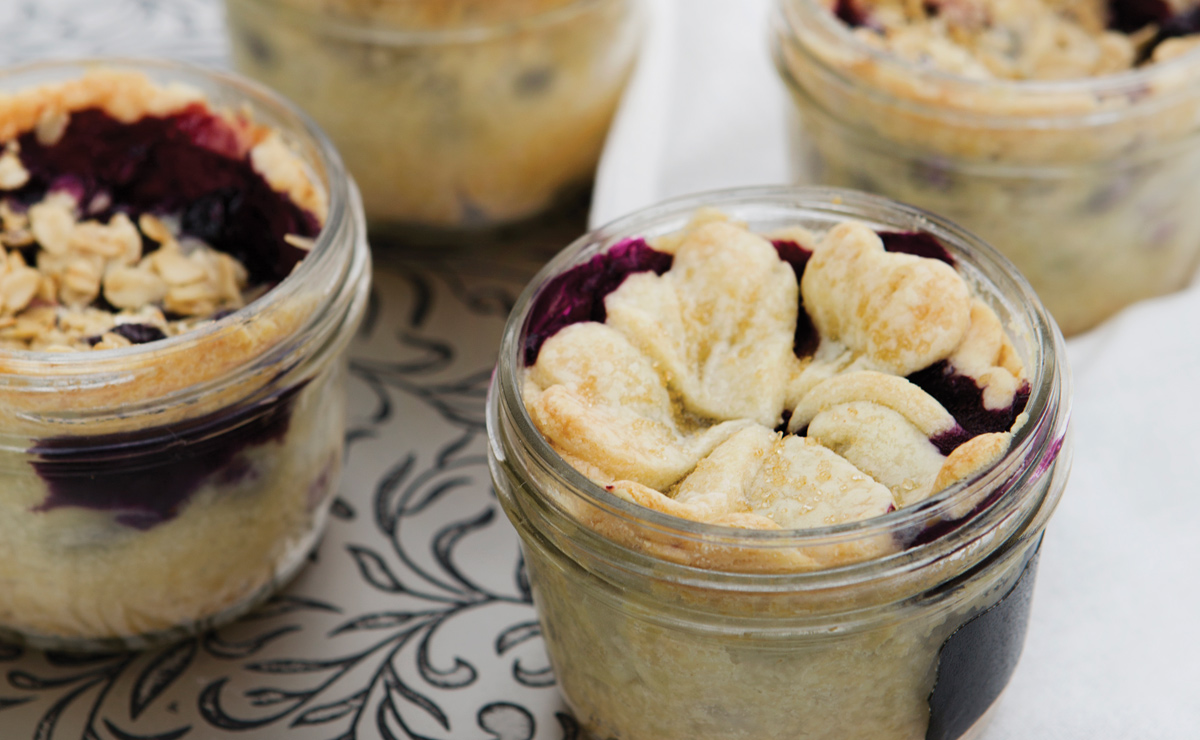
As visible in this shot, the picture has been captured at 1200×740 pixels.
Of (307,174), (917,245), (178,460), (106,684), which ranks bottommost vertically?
(106,684)

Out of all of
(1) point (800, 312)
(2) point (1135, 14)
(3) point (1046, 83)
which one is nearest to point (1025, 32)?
(2) point (1135, 14)

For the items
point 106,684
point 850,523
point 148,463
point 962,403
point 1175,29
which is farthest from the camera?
point 1175,29

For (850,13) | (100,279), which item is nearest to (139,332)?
(100,279)

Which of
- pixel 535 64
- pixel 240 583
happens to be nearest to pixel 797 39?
pixel 535 64

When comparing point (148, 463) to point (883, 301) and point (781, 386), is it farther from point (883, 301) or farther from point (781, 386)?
point (883, 301)

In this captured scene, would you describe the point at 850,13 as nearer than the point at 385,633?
No

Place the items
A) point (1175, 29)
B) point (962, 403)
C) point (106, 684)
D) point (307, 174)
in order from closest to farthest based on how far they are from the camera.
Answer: point (962, 403) < point (106, 684) < point (307, 174) < point (1175, 29)

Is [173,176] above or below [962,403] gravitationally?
below
